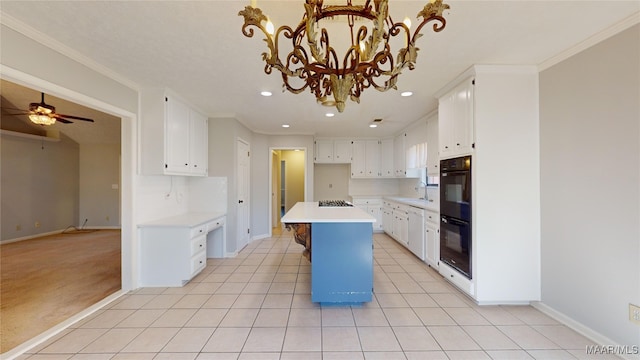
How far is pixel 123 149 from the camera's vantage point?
2.90 metres

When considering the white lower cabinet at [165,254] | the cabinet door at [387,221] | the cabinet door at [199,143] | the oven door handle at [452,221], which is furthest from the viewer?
the cabinet door at [387,221]

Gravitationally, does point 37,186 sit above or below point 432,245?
above

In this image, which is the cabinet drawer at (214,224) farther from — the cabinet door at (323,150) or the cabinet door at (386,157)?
the cabinet door at (386,157)

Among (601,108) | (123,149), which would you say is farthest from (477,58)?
(123,149)

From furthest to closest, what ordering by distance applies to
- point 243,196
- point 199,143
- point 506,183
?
1. point 243,196
2. point 199,143
3. point 506,183

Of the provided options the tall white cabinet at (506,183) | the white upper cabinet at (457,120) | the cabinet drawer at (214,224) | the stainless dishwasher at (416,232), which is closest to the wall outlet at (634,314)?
the tall white cabinet at (506,183)

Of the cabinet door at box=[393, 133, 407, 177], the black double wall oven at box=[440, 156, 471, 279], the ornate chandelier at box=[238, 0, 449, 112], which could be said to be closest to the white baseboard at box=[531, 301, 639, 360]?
the black double wall oven at box=[440, 156, 471, 279]

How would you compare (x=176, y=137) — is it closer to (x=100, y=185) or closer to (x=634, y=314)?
(x=634, y=314)

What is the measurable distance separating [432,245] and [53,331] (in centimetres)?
409

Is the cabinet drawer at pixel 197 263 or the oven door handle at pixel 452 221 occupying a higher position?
the oven door handle at pixel 452 221

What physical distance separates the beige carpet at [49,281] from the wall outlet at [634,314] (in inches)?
181

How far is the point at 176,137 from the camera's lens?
3275 mm

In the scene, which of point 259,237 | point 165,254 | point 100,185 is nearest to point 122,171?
point 165,254

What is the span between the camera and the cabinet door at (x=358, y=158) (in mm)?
6137
